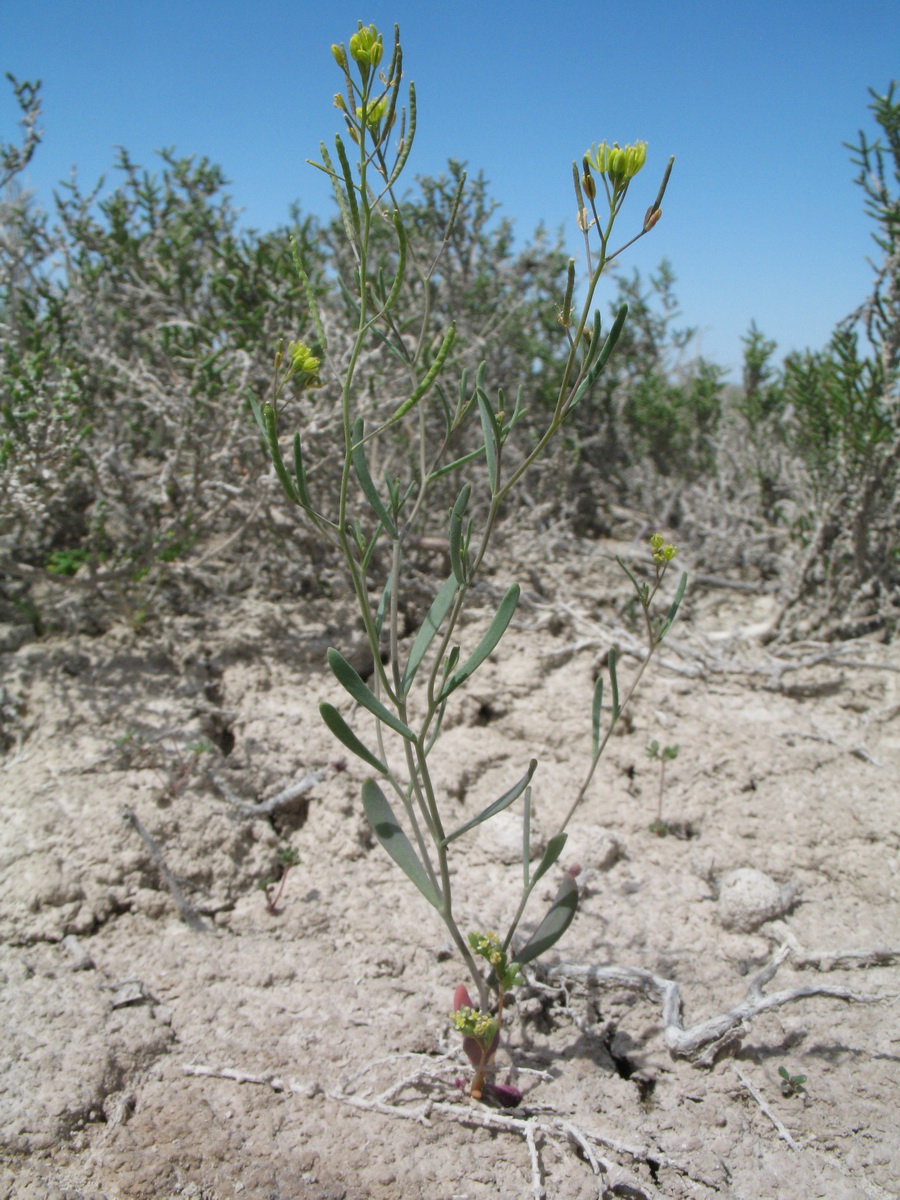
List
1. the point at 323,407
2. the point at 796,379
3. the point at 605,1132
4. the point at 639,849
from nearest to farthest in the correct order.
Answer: the point at 605,1132 → the point at 639,849 → the point at 323,407 → the point at 796,379

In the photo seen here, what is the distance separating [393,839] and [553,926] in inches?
14.4

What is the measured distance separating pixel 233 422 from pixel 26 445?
2.38 feet

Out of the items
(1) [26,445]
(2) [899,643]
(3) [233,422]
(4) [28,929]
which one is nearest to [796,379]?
(2) [899,643]

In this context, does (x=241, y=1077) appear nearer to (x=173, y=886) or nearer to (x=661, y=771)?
(x=173, y=886)

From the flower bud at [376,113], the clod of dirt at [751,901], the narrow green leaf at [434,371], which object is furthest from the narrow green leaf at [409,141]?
the clod of dirt at [751,901]

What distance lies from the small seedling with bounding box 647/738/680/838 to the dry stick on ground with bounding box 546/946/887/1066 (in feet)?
1.68

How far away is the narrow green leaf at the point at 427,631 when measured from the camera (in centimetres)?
143

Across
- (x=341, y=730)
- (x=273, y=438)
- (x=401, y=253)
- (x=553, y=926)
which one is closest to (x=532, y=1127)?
(x=553, y=926)

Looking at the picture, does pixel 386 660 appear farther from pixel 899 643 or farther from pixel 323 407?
pixel 899 643

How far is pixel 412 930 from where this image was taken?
2119 millimetres

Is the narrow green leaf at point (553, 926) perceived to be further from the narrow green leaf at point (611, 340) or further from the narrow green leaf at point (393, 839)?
the narrow green leaf at point (611, 340)

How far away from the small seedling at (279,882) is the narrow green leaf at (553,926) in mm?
843

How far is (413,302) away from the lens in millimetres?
4234

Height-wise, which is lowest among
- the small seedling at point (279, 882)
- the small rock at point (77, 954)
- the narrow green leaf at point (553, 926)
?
the small rock at point (77, 954)
